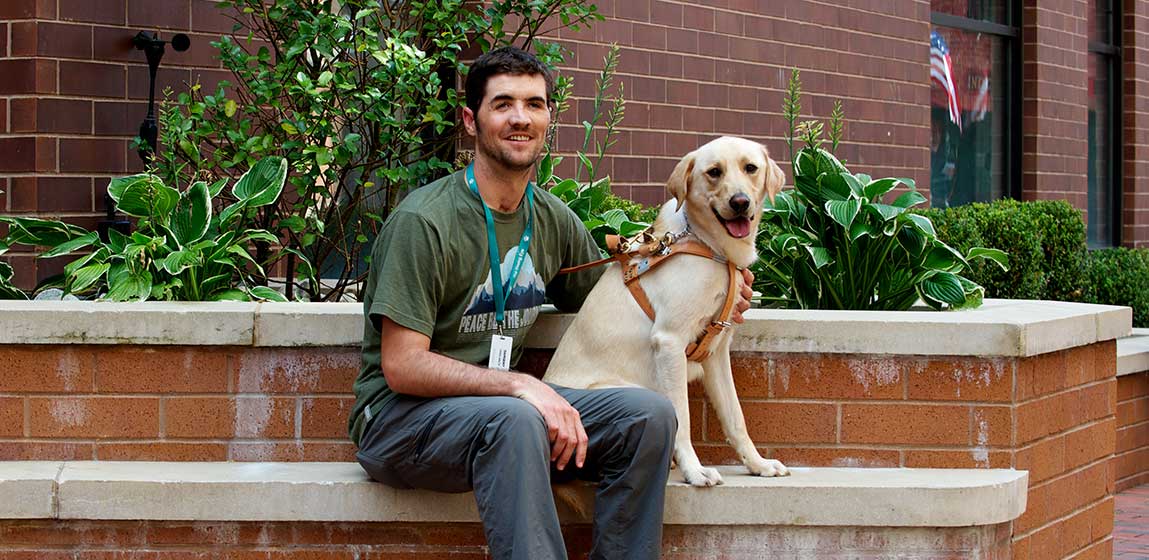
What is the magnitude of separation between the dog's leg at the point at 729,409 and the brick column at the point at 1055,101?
7342 millimetres

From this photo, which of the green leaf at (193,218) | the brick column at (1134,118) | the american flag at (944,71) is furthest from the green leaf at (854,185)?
the brick column at (1134,118)

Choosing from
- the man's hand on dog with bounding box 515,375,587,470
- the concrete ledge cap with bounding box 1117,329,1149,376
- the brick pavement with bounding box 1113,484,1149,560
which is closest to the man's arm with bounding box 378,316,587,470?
the man's hand on dog with bounding box 515,375,587,470

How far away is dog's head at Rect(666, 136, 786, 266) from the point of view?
4.32 metres

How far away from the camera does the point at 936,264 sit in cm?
531

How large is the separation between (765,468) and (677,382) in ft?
1.53

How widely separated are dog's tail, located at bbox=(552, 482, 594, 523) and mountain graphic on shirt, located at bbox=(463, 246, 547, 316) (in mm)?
547

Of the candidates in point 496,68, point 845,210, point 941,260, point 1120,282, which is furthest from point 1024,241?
point 496,68

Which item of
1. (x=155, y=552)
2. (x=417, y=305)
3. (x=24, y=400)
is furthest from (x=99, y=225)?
(x=417, y=305)

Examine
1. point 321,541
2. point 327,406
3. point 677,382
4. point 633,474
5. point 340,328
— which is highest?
point 340,328

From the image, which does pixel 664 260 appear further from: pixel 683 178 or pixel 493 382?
pixel 493 382

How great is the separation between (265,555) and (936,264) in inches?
98.6

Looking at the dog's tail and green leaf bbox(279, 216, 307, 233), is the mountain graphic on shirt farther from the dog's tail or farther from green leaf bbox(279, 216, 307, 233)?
green leaf bbox(279, 216, 307, 233)

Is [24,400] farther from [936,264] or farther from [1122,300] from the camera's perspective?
[1122,300]

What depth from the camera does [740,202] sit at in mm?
4281
